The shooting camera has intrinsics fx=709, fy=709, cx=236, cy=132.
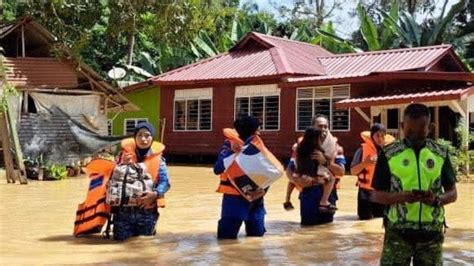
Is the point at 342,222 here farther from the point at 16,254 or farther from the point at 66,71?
the point at 66,71

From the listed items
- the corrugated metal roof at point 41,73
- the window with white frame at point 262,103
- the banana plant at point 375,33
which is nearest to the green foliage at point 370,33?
the banana plant at point 375,33

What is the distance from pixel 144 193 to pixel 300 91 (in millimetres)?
16681

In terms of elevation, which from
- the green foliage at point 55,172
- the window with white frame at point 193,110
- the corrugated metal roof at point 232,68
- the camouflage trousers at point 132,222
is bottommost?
the green foliage at point 55,172

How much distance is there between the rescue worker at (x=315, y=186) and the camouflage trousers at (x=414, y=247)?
13.5ft

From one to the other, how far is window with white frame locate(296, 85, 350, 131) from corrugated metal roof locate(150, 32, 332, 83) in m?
0.88

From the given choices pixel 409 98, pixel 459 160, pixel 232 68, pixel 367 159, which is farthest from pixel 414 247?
pixel 232 68

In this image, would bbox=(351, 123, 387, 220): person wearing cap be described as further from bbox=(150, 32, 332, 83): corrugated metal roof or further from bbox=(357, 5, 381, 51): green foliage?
bbox=(357, 5, 381, 51): green foliage

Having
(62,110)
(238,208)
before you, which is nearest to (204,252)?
(238,208)

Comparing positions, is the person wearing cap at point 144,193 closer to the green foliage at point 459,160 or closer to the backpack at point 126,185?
the backpack at point 126,185

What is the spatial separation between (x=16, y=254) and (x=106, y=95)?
606 inches

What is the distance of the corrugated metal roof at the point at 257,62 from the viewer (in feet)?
78.6

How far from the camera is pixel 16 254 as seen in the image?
Answer: 6406 mm

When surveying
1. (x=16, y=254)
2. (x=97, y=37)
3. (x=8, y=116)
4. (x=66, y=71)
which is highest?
(x=97, y=37)

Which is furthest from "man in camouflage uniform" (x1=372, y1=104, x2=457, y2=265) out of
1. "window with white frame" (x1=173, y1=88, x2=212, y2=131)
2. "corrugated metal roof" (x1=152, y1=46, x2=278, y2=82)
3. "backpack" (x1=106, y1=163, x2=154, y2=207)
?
"window with white frame" (x1=173, y1=88, x2=212, y2=131)
